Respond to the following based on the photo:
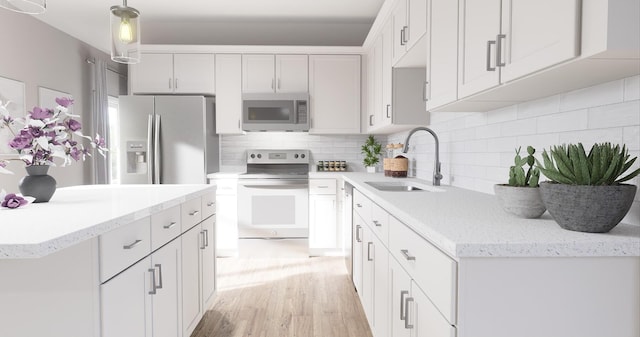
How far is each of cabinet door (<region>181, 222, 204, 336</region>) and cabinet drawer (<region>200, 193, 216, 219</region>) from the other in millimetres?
142

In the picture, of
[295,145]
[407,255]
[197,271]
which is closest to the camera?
[407,255]

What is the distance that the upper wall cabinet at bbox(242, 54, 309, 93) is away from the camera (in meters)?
4.01

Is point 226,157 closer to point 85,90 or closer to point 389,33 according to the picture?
point 85,90

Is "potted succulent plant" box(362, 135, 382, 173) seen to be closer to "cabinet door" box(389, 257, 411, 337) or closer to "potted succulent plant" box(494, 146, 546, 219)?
"cabinet door" box(389, 257, 411, 337)

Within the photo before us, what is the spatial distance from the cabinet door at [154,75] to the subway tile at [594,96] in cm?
372

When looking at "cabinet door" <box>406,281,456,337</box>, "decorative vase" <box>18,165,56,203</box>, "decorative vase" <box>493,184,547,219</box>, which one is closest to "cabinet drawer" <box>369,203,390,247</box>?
"cabinet door" <box>406,281,456,337</box>

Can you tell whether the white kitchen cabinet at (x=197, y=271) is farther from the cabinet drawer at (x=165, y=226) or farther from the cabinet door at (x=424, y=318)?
the cabinet door at (x=424, y=318)

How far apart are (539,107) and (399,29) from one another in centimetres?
136

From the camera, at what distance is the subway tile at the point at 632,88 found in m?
1.07

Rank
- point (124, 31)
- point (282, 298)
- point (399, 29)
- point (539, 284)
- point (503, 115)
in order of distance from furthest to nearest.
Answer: point (282, 298), point (399, 29), point (124, 31), point (503, 115), point (539, 284)

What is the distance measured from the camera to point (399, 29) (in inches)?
103

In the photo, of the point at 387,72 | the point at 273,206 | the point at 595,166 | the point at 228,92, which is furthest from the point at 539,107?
the point at 228,92

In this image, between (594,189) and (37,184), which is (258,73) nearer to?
(37,184)

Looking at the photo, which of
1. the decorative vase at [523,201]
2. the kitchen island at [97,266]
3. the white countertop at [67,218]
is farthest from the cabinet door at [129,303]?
the decorative vase at [523,201]
